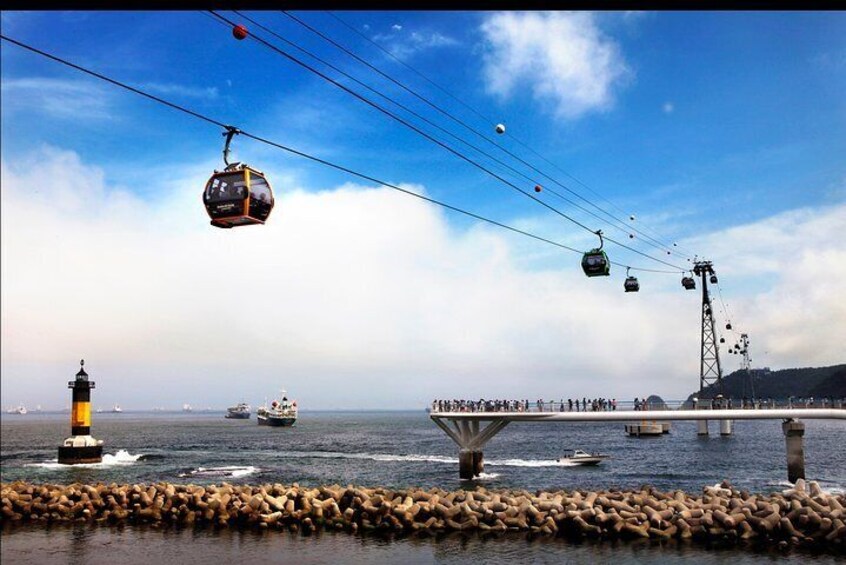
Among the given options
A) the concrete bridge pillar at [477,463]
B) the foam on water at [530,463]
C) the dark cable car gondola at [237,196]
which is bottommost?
the foam on water at [530,463]

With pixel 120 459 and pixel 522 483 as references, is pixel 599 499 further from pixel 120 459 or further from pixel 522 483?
pixel 120 459

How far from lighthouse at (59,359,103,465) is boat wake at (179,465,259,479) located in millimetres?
7802

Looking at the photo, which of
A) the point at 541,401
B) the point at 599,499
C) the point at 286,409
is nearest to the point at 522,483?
the point at 541,401

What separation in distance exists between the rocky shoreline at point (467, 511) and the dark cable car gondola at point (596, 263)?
10818 millimetres

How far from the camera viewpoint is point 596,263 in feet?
117

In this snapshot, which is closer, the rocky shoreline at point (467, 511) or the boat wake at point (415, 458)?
the rocky shoreline at point (467, 511)

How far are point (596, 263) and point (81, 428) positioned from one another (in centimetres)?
4469

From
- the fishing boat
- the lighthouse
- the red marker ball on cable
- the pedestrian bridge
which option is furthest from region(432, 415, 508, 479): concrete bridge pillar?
the fishing boat

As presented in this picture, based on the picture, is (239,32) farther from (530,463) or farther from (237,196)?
(530,463)

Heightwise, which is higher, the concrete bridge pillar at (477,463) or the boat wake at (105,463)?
the concrete bridge pillar at (477,463)

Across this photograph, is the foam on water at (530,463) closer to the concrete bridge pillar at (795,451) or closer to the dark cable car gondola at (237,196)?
the concrete bridge pillar at (795,451)

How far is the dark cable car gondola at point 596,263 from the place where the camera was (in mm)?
35688

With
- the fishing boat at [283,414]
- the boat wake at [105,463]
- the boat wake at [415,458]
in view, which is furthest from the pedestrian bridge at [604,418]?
the fishing boat at [283,414]

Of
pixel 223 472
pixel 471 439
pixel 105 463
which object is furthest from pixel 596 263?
pixel 105 463
